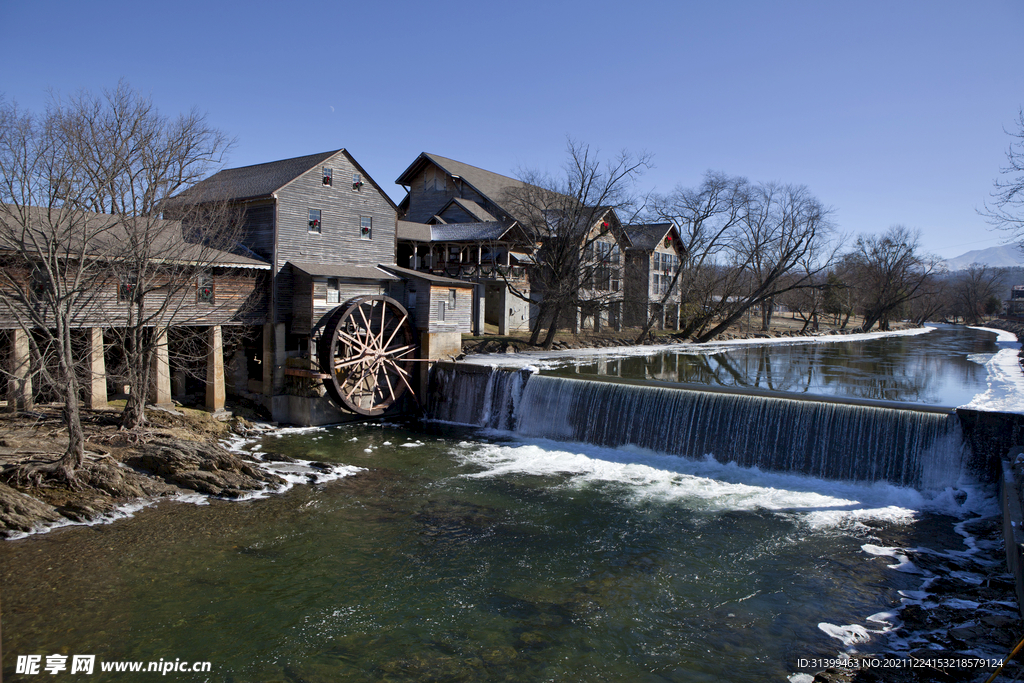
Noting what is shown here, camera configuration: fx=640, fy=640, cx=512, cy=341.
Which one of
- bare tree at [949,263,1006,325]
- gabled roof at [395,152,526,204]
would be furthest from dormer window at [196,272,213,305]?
bare tree at [949,263,1006,325]

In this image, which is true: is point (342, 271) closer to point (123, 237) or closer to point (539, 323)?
point (123, 237)

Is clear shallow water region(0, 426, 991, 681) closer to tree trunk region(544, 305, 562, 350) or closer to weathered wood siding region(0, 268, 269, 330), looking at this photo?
Answer: weathered wood siding region(0, 268, 269, 330)

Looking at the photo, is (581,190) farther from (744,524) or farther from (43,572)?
(43,572)

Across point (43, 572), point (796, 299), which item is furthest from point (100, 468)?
point (796, 299)

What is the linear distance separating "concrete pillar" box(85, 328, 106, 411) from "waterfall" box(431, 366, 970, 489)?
1070 centimetres

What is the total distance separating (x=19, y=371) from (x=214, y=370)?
5.07 m

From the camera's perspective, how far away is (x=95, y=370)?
16984mm

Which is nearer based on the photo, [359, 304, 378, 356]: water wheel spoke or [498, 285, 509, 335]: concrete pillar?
[359, 304, 378, 356]: water wheel spoke

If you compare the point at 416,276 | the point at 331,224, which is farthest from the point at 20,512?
the point at 416,276

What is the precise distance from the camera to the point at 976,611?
342 inches

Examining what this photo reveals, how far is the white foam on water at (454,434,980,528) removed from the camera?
42.0ft

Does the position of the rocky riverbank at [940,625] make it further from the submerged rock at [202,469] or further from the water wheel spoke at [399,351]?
the water wheel spoke at [399,351]

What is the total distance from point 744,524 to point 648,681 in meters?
5.45

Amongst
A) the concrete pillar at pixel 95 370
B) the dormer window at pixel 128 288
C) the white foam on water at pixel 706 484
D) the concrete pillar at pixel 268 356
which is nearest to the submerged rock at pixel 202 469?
the concrete pillar at pixel 95 370
